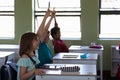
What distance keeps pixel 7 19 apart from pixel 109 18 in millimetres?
2508

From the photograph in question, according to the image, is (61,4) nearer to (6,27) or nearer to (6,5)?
(6,5)

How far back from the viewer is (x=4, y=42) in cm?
736

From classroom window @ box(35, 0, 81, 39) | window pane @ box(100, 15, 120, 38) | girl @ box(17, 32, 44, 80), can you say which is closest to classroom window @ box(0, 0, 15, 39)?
classroom window @ box(35, 0, 81, 39)

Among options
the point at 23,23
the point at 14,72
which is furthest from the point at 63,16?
the point at 14,72

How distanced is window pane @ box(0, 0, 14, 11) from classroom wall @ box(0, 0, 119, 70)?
0.32 m

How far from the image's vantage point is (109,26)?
7.24m

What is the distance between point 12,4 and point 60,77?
4.60 metres

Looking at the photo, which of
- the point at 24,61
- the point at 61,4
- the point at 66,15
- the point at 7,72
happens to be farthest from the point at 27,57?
the point at 61,4

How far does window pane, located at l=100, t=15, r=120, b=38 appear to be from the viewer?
7.19 m

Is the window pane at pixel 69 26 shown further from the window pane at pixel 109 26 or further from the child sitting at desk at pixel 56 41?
the child sitting at desk at pixel 56 41

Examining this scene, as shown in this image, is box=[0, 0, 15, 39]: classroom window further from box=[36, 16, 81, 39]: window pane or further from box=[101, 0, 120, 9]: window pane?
box=[101, 0, 120, 9]: window pane

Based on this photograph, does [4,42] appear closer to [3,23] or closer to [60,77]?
[3,23]

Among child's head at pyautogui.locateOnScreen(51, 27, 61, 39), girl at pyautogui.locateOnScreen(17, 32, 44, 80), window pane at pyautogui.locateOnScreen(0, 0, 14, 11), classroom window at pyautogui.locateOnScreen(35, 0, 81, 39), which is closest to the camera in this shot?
girl at pyautogui.locateOnScreen(17, 32, 44, 80)

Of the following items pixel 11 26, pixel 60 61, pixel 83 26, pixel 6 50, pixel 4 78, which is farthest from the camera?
pixel 11 26
